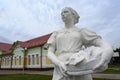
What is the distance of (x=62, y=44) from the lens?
2.36m

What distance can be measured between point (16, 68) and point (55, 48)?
31.0 m

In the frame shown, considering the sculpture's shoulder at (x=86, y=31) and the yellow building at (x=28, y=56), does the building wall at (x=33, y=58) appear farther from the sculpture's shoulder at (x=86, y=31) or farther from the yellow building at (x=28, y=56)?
the sculpture's shoulder at (x=86, y=31)

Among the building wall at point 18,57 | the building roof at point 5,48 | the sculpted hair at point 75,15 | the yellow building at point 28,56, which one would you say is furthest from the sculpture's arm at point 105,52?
the building roof at point 5,48

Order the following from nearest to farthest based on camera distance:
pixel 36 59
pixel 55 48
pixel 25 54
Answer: pixel 55 48
pixel 36 59
pixel 25 54

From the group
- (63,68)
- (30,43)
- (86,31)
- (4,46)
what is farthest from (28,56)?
(63,68)

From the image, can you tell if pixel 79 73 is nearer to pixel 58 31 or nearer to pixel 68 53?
pixel 68 53

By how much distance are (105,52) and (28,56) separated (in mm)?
28838

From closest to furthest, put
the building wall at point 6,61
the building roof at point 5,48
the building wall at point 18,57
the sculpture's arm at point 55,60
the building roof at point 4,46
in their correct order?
the sculpture's arm at point 55,60 < the building wall at point 18,57 < the building wall at point 6,61 < the building roof at point 5,48 < the building roof at point 4,46

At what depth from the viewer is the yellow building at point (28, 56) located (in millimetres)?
26997

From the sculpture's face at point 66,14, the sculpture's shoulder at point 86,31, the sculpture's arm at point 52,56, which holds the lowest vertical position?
the sculpture's arm at point 52,56

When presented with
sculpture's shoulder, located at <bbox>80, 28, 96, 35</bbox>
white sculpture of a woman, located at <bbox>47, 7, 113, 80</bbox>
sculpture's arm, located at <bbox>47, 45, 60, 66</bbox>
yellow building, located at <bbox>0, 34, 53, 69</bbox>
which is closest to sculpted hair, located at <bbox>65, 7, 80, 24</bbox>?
white sculpture of a woman, located at <bbox>47, 7, 113, 80</bbox>

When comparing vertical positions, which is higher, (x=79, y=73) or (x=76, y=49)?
(x=76, y=49)

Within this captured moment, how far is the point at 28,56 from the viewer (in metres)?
30.2

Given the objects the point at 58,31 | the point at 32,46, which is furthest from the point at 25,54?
the point at 58,31
